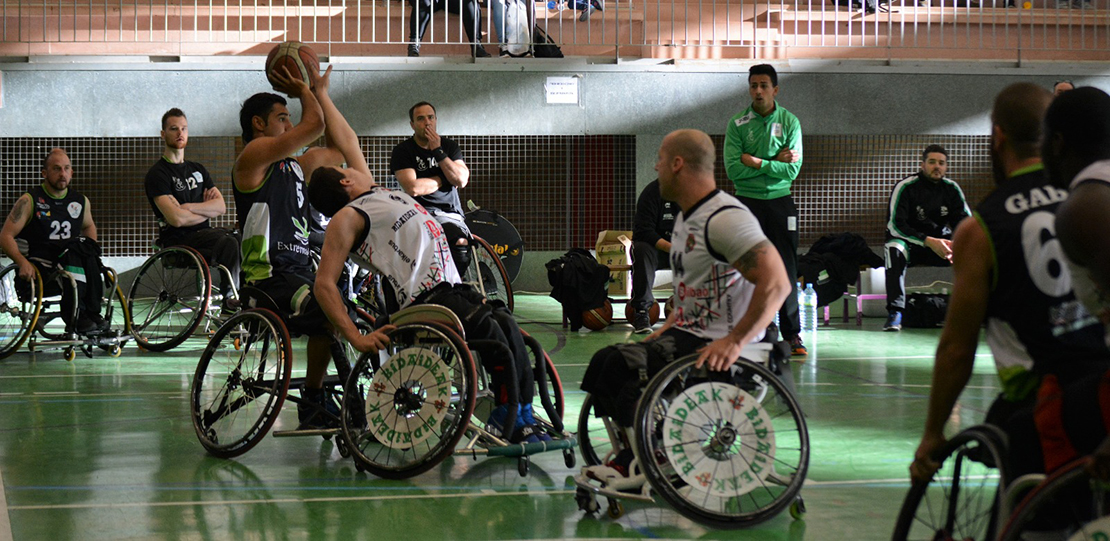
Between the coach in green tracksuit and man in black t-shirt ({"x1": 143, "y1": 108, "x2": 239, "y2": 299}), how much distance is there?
11.0 feet

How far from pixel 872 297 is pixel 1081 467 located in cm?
772

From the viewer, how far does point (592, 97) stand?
1139cm

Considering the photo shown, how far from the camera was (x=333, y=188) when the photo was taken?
13.9 feet

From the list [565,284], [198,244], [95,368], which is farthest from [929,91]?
[95,368]

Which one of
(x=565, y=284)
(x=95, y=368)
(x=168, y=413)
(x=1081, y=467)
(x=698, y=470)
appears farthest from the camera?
(x=565, y=284)

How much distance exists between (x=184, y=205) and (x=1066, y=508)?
6.81 meters

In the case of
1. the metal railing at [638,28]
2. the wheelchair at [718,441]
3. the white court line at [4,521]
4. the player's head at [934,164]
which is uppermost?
the metal railing at [638,28]

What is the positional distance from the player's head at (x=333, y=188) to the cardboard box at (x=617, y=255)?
5014 millimetres

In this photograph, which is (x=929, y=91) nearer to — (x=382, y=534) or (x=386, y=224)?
(x=386, y=224)

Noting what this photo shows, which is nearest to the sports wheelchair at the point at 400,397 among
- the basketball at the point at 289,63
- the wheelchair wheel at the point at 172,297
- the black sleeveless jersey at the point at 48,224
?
the basketball at the point at 289,63

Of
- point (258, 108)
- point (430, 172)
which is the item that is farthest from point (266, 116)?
point (430, 172)

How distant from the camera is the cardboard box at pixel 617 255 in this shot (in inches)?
369

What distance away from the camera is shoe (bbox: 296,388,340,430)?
14.3 feet

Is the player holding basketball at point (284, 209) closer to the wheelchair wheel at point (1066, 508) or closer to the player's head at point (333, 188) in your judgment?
the player's head at point (333, 188)
